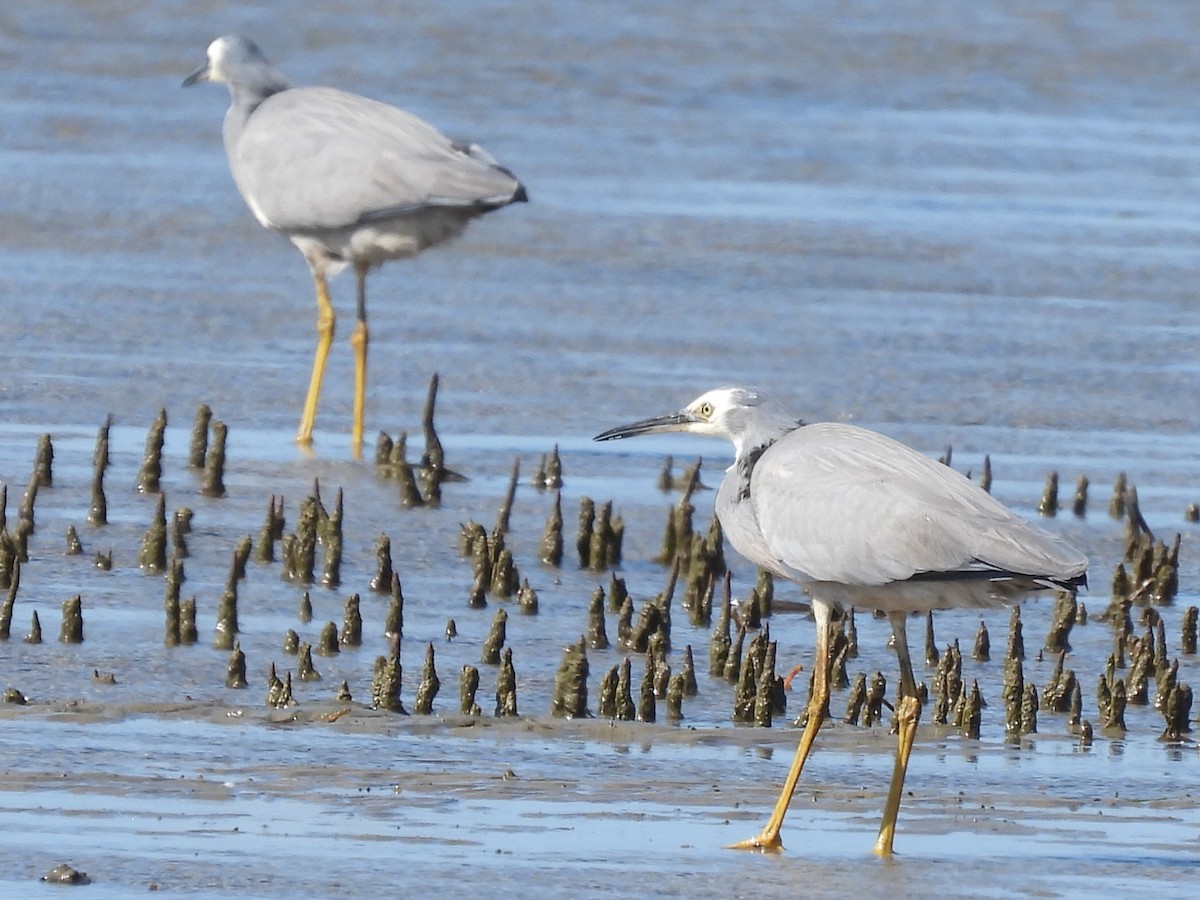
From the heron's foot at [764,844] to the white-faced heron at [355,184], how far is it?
505cm

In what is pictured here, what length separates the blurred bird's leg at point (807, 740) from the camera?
6008 mm

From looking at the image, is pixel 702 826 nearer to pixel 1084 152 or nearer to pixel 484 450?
pixel 484 450

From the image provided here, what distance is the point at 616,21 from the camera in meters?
25.7

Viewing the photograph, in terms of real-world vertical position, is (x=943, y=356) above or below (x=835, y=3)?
below

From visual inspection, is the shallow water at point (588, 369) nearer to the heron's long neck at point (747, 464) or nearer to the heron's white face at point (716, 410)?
the heron's long neck at point (747, 464)

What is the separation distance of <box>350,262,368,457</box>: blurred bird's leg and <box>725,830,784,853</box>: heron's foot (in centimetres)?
498

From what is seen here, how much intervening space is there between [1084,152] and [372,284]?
8.05m

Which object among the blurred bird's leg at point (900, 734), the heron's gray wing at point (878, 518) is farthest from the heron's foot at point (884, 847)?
the heron's gray wing at point (878, 518)

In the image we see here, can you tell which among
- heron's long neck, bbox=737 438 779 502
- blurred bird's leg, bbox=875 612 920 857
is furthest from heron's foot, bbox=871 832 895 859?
heron's long neck, bbox=737 438 779 502

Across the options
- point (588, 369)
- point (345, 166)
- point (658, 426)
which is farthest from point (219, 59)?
point (658, 426)

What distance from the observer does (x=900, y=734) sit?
636 cm

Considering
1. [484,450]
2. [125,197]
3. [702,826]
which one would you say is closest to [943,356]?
[484,450]

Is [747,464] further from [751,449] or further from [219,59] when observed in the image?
[219,59]

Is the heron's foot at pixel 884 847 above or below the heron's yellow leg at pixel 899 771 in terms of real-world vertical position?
below
